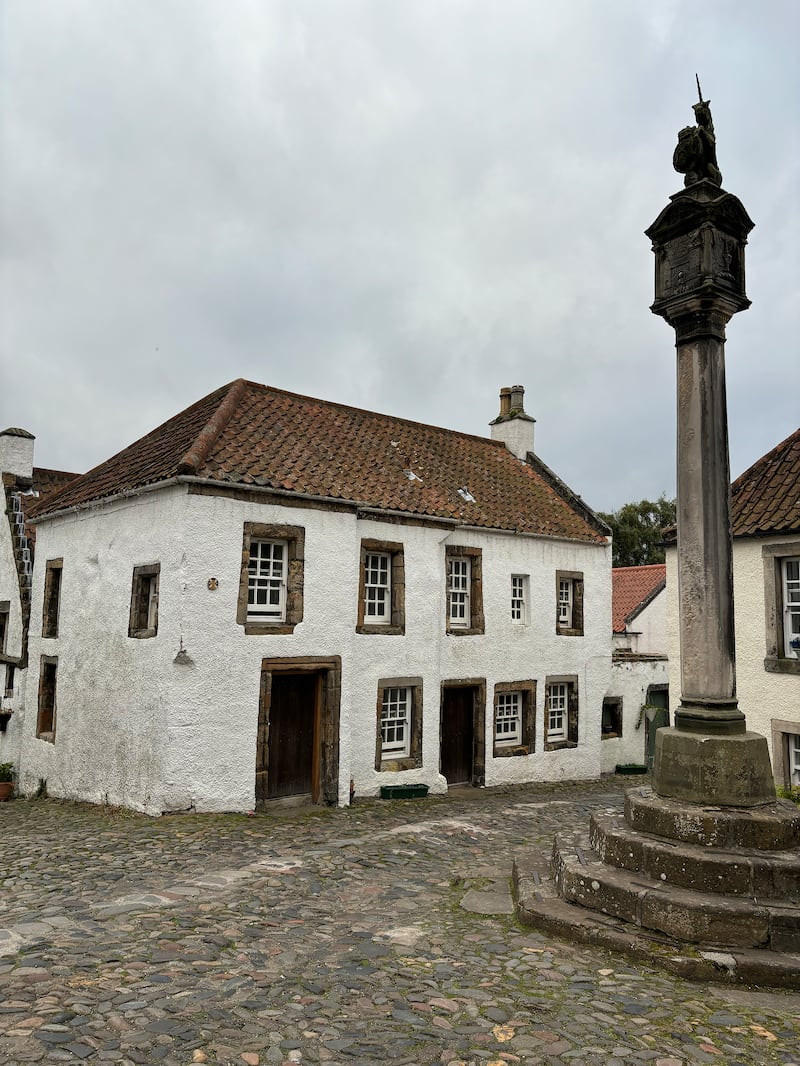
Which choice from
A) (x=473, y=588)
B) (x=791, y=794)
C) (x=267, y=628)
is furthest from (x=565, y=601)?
(x=791, y=794)

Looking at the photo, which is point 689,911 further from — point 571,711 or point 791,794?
point 571,711

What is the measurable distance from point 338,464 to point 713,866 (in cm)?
1065

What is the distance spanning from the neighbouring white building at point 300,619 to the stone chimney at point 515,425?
7.63 feet

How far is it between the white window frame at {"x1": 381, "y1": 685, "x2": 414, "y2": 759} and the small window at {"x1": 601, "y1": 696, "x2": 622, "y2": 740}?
7818 millimetres

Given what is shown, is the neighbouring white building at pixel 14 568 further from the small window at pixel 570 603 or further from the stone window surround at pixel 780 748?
the stone window surround at pixel 780 748

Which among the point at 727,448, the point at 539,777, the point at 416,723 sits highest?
the point at 727,448

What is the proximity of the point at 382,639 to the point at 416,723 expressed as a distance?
1.94m

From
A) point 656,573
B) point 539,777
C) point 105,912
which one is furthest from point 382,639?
point 656,573

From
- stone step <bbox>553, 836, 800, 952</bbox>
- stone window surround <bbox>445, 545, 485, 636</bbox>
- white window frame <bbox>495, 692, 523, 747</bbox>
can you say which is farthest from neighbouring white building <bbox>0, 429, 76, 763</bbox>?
stone step <bbox>553, 836, 800, 952</bbox>

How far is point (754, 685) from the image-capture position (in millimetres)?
14000

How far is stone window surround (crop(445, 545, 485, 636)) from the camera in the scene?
16734mm

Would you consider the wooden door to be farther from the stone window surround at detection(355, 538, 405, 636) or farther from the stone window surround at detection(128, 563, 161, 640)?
the stone window surround at detection(128, 563, 161, 640)

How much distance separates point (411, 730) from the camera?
15.5 meters

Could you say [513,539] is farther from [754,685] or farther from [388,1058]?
[388,1058]
